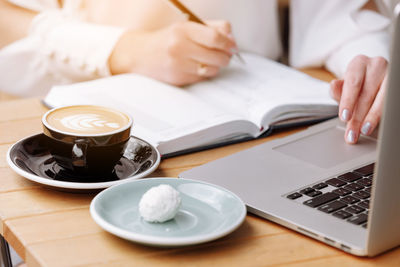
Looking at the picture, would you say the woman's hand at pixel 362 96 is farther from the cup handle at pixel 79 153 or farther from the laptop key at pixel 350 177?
the cup handle at pixel 79 153

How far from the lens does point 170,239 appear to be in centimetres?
62

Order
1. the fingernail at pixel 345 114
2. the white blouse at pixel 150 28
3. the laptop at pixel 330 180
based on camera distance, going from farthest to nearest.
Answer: the white blouse at pixel 150 28 → the fingernail at pixel 345 114 → the laptop at pixel 330 180

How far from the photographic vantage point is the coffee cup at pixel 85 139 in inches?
29.9

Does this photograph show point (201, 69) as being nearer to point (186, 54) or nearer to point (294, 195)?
point (186, 54)

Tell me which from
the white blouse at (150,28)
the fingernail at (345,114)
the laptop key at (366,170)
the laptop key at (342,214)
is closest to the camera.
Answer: the laptop key at (342,214)

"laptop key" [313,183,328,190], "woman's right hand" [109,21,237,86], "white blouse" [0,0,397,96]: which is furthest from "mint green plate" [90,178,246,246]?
"white blouse" [0,0,397,96]

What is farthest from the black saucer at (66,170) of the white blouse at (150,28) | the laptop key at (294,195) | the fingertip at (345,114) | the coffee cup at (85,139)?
the white blouse at (150,28)

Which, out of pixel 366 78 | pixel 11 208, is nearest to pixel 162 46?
pixel 366 78

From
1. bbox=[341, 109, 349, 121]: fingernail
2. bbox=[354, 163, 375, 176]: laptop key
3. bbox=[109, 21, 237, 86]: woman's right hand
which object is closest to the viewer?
bbox=[354, 163, 375, 176]: laptop key

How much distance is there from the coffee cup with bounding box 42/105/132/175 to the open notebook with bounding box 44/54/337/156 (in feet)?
0.39

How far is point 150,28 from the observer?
1.56 meters

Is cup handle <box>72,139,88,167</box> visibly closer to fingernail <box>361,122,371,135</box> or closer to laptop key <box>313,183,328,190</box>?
laptop key <box>313,183,328,190</box>

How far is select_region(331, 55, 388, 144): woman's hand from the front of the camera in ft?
3.09

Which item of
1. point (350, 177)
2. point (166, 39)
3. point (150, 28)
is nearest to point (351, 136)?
point (350, 177)
